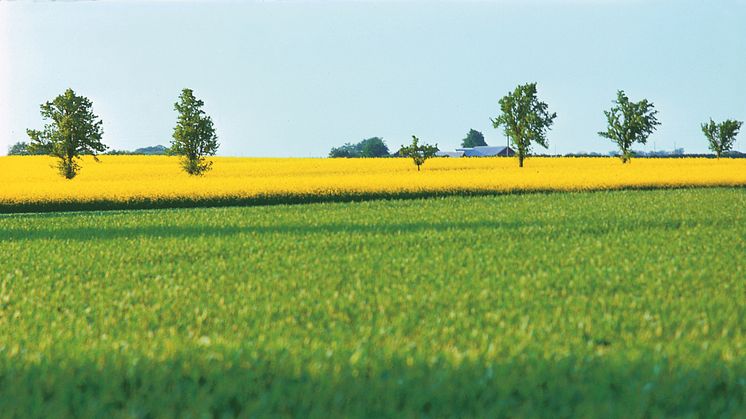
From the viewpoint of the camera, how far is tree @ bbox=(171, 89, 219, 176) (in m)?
53.3

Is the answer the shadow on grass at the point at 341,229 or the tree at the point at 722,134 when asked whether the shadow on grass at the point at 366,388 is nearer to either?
the shadow on grass at the point at 341,229

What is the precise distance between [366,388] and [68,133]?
5203cm

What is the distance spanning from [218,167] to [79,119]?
1359 cm

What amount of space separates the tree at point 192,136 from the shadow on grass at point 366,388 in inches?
1899

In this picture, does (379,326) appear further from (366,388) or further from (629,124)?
(629,124)

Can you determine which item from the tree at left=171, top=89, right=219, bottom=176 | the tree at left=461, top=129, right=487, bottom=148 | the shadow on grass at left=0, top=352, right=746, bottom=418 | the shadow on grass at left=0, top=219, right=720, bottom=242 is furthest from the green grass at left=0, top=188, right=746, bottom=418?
the tree at left=461, top=129, right=487, bottom=148

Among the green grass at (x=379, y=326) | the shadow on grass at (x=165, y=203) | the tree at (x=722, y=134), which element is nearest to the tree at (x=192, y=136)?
the shadow on grass at (x=165, y=203)

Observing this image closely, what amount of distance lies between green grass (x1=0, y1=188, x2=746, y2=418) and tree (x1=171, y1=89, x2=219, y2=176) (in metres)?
35.8

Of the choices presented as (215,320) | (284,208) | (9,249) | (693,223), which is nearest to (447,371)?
(215,320)

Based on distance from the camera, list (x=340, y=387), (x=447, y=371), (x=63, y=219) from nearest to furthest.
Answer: (x=340, y=387), (x=447, y=371), (x=63, y=219)

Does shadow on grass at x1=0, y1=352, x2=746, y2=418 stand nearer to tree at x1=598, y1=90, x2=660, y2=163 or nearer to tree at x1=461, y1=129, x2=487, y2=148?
tree at x1=598, y1=90, x2=660, y2=163

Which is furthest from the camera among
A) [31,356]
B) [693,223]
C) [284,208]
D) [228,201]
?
[228,201]

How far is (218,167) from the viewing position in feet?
212

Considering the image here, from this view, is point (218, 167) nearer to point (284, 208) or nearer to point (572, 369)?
point (284, 208)
